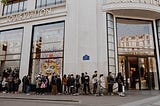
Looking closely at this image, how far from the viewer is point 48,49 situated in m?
18.5

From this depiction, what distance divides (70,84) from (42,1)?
30.9 ft

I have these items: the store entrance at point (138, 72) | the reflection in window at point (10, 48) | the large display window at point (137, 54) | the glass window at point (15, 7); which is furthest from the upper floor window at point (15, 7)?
the store entrance at point (138, 72)

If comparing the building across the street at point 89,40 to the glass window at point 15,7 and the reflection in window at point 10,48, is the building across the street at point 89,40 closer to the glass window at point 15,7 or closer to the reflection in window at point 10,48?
the reflection in window at point 10,48

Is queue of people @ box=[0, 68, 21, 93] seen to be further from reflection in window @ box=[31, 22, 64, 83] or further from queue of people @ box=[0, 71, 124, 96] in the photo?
reflection in window @ box=[31, 22, 64, 83]

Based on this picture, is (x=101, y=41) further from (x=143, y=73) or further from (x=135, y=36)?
(x=143, y=73)

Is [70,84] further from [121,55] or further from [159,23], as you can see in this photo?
[159,23]

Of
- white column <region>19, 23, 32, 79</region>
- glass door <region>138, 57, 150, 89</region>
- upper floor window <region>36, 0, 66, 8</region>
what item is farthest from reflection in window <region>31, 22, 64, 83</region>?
glass door <region>138, 57, 150, 89</region>

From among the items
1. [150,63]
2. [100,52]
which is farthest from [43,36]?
[150,63]

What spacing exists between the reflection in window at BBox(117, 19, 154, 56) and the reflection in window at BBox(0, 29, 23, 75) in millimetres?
9816

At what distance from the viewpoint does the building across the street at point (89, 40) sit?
16.7 meters

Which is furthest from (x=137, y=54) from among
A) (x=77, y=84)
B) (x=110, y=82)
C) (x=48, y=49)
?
(x=48, y=49)

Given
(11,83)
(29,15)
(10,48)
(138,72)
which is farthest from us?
(10,48)

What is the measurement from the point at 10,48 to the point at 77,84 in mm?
9143

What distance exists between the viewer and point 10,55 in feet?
66.7
